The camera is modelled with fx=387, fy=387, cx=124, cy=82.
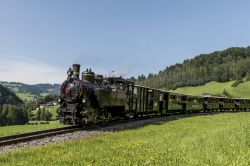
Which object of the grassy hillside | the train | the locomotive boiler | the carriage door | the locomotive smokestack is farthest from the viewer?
the grassy hillside

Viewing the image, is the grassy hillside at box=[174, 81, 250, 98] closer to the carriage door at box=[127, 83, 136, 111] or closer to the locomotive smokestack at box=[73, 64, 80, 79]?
the carriage door at box=[127, 83, 136, 111]

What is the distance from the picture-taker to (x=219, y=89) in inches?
6727

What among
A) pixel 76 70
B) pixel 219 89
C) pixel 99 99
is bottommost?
pixel 99 99

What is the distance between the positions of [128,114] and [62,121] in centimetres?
925

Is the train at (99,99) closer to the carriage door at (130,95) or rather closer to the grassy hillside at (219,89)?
the carriage door at (130,95)

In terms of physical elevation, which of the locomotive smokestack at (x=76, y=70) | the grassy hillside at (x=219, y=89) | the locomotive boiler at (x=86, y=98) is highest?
the grassy hillside at (x=219, y=89)

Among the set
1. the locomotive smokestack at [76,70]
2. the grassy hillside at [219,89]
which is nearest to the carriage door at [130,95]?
the locomotive smokestack at [76,70]

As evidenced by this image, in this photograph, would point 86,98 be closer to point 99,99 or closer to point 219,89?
point 99,99

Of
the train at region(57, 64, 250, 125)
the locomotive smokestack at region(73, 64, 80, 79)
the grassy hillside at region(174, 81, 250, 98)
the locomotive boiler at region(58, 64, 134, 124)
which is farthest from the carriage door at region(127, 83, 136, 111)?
the grassy hillside at region(174, 81, 250, 98)

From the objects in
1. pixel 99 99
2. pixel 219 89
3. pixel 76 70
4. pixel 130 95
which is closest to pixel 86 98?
pixel 99 99

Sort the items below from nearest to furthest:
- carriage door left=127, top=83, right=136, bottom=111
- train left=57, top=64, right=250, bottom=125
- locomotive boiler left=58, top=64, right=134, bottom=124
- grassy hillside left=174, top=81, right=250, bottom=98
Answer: locomotive boiler left=58, top=64, right=134, bottom=124 → train left=57, top=64, right=250, bottom=125 → carriage door left=127, top=83, right=136, bottom=111 → grassy hillside left=174, top=81, right=250, bottom=98

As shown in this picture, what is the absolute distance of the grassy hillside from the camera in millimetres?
159500

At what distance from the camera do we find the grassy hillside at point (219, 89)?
159500mm

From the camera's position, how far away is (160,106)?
157 feet
